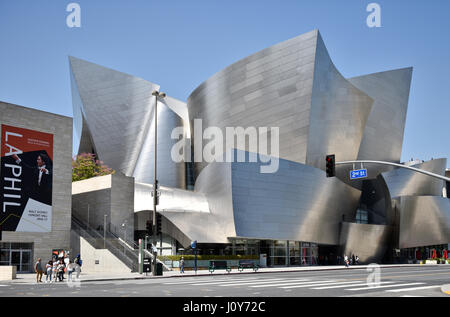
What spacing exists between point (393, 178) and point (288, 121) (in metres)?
13.9

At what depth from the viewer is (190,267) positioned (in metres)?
40.2

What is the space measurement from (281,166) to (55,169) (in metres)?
20.5

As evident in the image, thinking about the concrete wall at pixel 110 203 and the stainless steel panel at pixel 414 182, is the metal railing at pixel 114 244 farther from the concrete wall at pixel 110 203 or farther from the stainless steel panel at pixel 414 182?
the stainless steel panel at pixel 414 182

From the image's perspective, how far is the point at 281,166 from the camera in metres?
46.5

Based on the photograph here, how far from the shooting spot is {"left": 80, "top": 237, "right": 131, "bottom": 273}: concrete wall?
36719 mm

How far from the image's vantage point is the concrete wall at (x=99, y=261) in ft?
120

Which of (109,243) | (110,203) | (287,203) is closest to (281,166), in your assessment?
(287,203)

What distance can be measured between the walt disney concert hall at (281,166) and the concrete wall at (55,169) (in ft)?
16.1

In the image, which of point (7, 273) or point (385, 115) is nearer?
point (7, 273)

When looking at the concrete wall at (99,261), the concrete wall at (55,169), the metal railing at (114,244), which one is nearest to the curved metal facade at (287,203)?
the metal railing at (114,244)

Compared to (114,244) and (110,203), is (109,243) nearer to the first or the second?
(114,244)

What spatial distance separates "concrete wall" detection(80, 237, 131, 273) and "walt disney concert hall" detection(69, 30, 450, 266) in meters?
4.54
